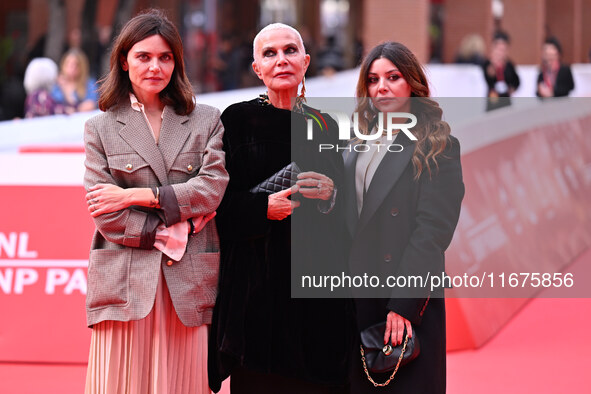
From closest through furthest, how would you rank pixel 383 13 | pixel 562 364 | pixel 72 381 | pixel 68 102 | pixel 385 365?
pixel 385 365, pixel 72 381, pixel 562 364, pixel 68 102, pixel 383 13

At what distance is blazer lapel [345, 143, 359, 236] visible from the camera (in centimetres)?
342

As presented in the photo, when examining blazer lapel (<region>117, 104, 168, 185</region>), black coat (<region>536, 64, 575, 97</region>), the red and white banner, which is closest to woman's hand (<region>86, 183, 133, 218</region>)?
blazer lapel (<region>117, 104, 168, 185</region>)

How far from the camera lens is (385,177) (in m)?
3.32

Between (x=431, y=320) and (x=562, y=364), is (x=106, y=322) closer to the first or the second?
(x=431, y=320)

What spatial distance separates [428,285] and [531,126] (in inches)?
223

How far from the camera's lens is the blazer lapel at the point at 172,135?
11.0 ft

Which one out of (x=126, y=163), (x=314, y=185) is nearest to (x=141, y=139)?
(x=126, y=163)

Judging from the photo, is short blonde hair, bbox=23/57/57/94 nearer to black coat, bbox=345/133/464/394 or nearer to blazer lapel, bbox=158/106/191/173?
blazer lapel, bbox=158/106/191/173

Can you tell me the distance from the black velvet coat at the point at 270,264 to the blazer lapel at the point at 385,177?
160 mm

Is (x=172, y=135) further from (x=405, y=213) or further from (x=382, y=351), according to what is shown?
(x=382, y=351)

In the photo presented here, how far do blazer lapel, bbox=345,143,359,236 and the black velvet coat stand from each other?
0.14 feet

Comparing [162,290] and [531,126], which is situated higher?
[531,126]

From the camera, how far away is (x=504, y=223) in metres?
6.91

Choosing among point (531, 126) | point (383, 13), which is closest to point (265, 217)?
point (531, 126)
